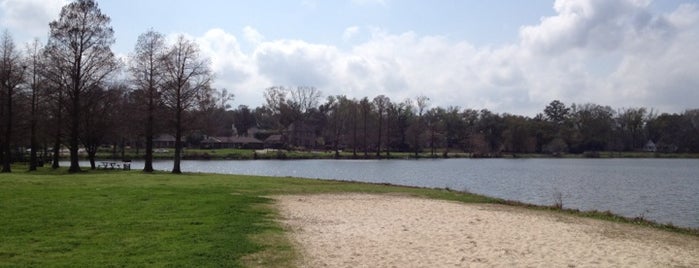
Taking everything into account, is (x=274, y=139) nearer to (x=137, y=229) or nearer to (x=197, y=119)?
→ (x=197, y=119)

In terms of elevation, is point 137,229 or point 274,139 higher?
point 274,139

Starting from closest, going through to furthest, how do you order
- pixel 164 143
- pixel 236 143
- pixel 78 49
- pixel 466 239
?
1. pixel 466 239
2. pixel 78 49
3. pixel 164 143
4. pixel 236 143

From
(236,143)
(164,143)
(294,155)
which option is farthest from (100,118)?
(236,143)

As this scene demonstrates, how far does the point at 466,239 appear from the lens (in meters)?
13.1

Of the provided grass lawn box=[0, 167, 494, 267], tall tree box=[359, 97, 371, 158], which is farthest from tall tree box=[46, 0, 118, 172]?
tall tree box=[359, 97, 371, 158]

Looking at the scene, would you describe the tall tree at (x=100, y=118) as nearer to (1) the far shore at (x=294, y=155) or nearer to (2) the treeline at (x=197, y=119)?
(2) the treeline at (x=197, y=119)

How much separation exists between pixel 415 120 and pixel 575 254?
12080 cm

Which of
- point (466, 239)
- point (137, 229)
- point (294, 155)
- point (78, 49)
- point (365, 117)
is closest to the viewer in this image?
point (137, 229)

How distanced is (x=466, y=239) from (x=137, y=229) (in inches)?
289

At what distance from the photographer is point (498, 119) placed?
14462cm

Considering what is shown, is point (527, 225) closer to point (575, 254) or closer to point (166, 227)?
point (575, 254)

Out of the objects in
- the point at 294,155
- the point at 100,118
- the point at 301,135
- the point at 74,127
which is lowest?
the point at 294,155

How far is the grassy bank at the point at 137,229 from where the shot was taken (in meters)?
9.78

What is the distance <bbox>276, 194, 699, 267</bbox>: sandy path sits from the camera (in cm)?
1086
